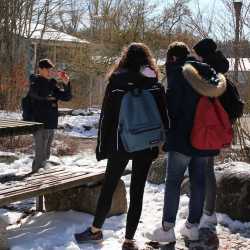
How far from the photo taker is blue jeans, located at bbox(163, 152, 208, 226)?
4.59 m

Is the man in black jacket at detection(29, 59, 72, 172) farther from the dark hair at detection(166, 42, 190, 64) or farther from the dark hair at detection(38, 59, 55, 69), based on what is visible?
the dark hair at detection(166, 42, 190, 64)

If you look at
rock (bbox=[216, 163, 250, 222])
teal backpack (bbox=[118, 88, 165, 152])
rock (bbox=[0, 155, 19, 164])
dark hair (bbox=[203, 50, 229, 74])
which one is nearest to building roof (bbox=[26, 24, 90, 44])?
rock (bbox=[0, 155, 19, 164])

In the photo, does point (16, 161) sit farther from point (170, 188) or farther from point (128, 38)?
point (128, 38)

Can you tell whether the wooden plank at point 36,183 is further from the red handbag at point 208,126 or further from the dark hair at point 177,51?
the dark hair at point 177,51

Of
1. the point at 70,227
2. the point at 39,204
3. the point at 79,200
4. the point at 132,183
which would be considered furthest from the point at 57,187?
the point at 39,204

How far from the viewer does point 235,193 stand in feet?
17.9

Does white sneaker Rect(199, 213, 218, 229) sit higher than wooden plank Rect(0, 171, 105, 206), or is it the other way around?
wooden plank Rect(0, 171, 105, 206)

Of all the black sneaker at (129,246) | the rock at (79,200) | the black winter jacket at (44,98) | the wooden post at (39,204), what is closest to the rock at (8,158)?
the black winter jacket at (44,98)

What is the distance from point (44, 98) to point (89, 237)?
274 centimetres

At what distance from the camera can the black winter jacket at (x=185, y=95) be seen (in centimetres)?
441

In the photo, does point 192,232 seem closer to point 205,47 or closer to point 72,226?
point 72,226

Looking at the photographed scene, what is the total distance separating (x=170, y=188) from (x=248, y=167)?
1.42 metres

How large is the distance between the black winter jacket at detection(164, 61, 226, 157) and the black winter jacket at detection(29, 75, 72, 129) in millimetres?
2780

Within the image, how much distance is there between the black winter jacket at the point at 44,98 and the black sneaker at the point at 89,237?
2584 mm
